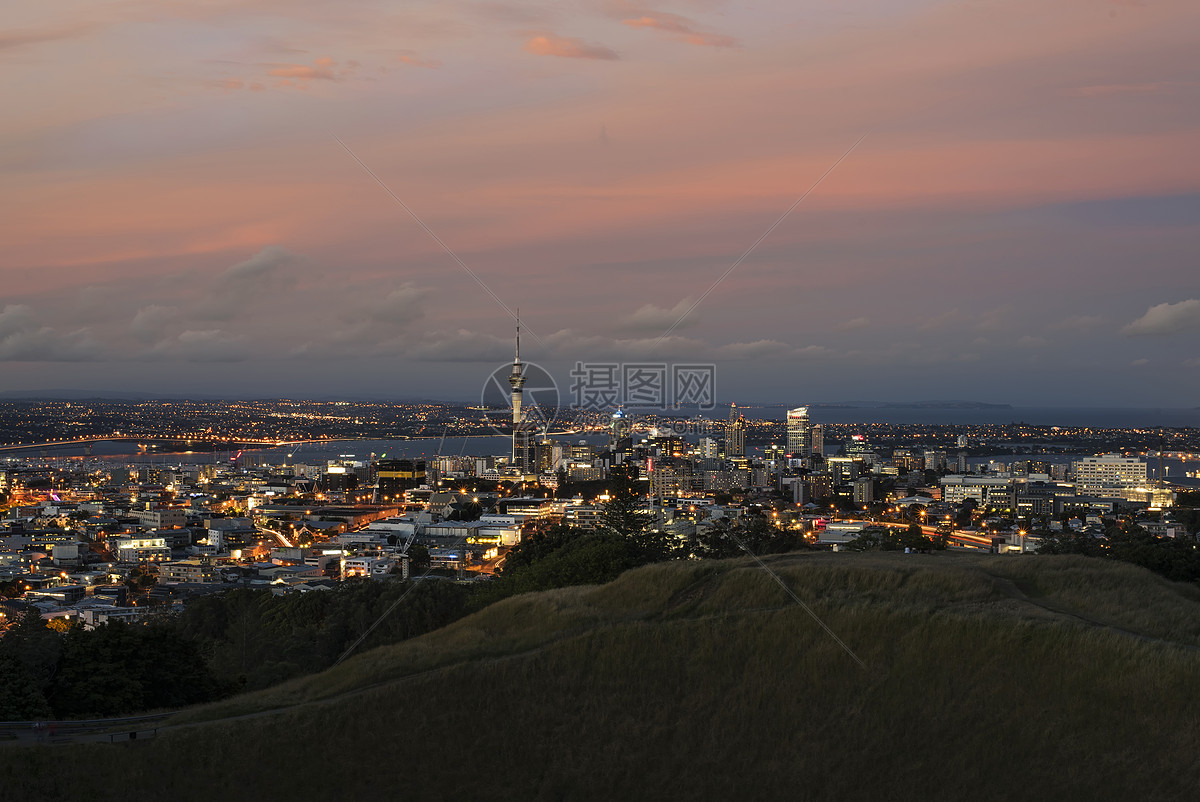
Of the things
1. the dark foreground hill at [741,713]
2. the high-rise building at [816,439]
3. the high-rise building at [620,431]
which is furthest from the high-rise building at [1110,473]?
the dark foreground hill at [741,713]

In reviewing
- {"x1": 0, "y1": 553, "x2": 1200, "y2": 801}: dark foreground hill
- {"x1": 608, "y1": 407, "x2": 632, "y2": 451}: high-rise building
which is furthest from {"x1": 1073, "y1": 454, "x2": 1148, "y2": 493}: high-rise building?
{"x1": 0, "y1": 553, "x2": 1200, "y2": 801}: dark foreground hill

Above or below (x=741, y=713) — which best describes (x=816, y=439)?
below

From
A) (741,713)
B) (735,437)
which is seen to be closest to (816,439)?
(735,437)

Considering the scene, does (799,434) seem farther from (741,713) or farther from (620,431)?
(741,713)

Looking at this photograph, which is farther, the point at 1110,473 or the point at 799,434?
the point at 799,434

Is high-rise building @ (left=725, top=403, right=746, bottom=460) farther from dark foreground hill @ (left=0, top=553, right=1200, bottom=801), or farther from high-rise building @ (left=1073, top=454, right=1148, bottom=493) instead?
dark foreground hill @ (left=0, top=553, right=1200, bottom=801)

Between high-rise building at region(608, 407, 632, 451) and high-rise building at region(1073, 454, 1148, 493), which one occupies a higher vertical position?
high-rise building at region(608, 407, 632, 451)

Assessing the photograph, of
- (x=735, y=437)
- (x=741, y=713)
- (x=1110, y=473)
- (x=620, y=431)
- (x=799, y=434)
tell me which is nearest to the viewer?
(x=741, y=713)

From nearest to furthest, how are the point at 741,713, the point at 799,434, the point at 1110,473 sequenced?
1. the point at 741,713
2. the point at 1110,473
3. the point at 799,434

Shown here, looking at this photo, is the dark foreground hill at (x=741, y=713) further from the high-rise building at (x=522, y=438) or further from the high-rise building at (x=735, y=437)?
the high-rise building at (x=735, y=437)
